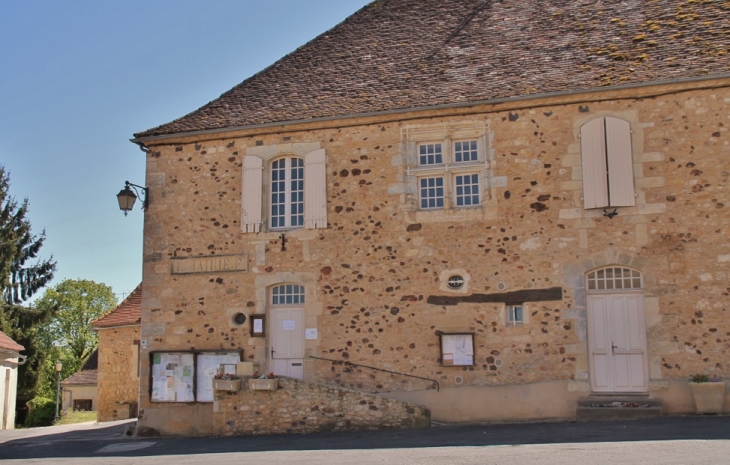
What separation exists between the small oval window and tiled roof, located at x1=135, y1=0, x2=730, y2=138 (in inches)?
112

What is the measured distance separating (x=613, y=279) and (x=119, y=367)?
1329 centimetres

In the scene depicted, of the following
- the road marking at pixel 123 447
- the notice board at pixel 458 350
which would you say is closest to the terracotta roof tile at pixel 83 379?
the road marking at pixel 123 447

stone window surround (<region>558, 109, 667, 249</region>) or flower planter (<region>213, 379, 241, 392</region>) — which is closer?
flower planter (<region>213, 379, 241, 392</region>)

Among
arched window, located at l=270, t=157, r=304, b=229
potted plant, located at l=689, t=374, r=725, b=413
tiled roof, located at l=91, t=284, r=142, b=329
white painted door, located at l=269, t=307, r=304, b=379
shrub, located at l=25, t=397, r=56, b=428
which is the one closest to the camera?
potted plant, located at l=689, t=374, r=725, b=413

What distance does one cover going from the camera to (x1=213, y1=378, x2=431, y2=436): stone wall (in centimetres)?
1192

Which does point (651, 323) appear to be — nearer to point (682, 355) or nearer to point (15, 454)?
point (682, 355)

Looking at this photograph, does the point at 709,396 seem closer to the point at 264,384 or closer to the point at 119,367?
the point at 264,384

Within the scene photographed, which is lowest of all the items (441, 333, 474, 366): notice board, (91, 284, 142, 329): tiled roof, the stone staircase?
the stone staircase

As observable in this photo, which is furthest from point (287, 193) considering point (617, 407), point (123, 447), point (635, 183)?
point (617, 407)

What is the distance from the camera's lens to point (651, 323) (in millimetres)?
12398

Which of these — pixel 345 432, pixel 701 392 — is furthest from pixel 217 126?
pixel 701 392

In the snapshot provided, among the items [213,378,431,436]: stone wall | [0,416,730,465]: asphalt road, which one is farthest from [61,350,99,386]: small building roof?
[213,378,431,436]: stone wall

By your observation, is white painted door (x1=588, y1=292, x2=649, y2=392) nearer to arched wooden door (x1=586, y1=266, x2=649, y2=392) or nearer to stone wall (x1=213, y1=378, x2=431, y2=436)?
arched wooden door (x1=586, y1=266, x2=649, y2=392)

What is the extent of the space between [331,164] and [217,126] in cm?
221
